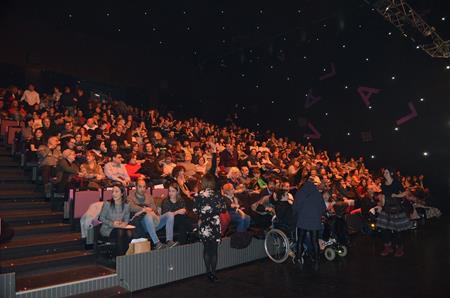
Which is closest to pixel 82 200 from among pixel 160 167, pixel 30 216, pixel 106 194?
pixel 106 194

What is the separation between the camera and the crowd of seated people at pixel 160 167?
6.17m

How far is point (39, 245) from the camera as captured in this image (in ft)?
17.5

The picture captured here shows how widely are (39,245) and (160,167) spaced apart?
3.68 meters

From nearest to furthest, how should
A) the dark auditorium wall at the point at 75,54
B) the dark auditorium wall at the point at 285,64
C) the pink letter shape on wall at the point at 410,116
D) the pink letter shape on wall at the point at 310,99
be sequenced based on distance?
the dark auditorium wall at the point at 75,54 < the dark auditorium wall at the point at 285,64 < the pink letter shape on wall at the point at 410,116 < the pink letter shape on wall at the point at 310,99

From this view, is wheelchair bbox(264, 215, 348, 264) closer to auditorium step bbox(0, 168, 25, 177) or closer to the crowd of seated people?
the crowd of seated people

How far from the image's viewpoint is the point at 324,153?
15.4 meters

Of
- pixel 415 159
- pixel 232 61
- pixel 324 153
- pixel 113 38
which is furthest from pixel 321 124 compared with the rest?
pixel 113 38

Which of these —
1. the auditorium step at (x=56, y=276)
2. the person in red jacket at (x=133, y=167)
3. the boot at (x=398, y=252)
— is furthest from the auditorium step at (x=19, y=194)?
the boot at (x=398, y=252)

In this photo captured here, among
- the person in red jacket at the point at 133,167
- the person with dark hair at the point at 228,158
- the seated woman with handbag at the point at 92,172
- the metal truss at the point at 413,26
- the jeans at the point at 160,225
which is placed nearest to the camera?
the jeans at the point at 160,225

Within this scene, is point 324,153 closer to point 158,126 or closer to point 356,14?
point 356,14

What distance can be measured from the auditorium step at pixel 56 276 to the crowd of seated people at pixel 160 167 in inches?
22.0

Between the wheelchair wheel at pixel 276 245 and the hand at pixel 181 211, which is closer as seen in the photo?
the hand at pixel 181 211

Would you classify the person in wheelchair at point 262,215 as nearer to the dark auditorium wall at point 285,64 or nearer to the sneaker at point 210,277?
the sneaker at point 210,277

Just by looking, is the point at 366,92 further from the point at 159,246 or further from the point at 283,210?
the point at 159,246
